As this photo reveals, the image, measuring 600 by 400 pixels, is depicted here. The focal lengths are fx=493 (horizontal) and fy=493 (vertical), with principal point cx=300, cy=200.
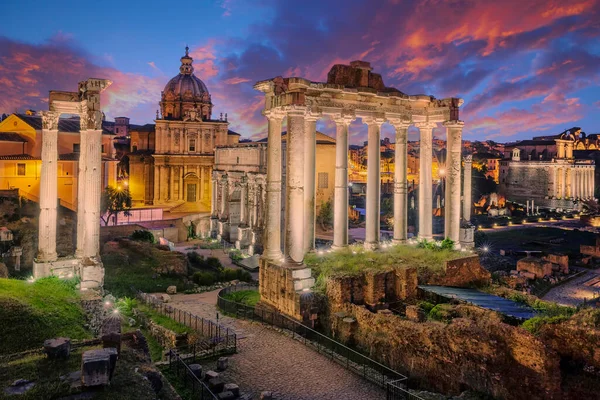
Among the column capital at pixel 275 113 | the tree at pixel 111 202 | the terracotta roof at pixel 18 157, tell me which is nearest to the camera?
the column capital at pixel 275 113

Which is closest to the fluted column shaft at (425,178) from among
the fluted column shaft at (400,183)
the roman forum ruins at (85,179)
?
the fluted column shaft at (400,183)

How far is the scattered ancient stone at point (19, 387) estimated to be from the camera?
9117 millimetres

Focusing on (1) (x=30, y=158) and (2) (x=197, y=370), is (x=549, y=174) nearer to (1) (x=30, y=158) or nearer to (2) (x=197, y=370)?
(1) (x=30, y=158)

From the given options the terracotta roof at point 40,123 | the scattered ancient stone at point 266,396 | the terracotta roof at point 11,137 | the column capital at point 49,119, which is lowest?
the scattered ancient stone at point 266,396

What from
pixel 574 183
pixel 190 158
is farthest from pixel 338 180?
pixel 574 183

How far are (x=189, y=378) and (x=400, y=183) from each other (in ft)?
49.0

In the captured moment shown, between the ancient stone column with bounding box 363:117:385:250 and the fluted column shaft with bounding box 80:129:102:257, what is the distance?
12.0 m

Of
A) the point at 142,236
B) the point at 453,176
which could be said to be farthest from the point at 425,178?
the point at 142,236

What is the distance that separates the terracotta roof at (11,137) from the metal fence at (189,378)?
1386 inches

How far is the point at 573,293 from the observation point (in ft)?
104

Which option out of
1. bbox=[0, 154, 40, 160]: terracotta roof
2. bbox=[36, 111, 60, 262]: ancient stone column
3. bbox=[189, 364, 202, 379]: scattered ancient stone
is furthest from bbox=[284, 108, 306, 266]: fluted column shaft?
bbox=[0, 154, 40, 160]: terracotta roof

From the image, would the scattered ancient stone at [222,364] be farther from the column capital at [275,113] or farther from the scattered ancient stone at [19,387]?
the column capital at [275,113]

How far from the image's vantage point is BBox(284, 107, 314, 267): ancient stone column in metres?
18.8

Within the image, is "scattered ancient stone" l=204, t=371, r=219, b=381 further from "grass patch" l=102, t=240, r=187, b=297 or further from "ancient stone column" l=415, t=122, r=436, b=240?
"ancient stone column" l=415, t=122, r=436, b=240
